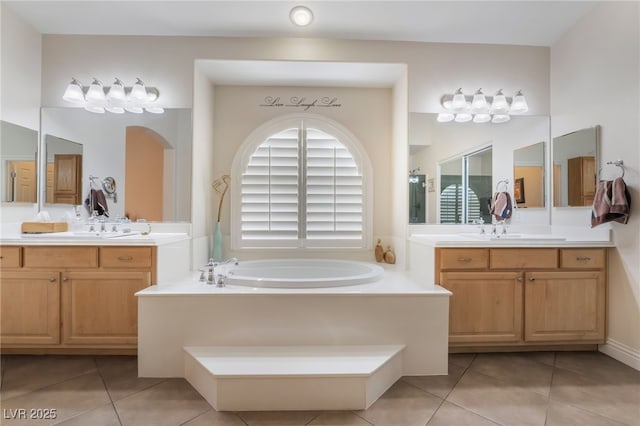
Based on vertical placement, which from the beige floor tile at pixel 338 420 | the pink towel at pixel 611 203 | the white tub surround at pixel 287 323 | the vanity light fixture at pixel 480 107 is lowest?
the beige floor tile at pixel 338 420

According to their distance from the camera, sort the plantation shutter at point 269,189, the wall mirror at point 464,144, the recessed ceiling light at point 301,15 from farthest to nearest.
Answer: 1. the plantation shutter at point 269,189
2. the wall mirror at point 464,144
3. the recessed ceiling light at point 301,15

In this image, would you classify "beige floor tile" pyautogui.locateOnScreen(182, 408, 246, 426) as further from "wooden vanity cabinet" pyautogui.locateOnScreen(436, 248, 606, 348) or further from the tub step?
"wooden vanity cabinet" pyautogui.locateOnScreen(436, 248, 606, 348)

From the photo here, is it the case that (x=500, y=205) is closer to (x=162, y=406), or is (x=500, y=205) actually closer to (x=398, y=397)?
(x=398, y=397)

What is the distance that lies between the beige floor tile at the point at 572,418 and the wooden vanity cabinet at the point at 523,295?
59cm

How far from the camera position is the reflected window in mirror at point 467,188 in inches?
113

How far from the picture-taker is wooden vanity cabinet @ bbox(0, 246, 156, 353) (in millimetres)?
2135

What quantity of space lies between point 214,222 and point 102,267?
112 centimetres

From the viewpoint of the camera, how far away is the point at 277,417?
162 cm

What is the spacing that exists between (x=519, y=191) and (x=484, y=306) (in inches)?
50.6

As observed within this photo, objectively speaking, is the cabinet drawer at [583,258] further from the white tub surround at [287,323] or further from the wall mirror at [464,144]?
the white tub surround at [287,323]

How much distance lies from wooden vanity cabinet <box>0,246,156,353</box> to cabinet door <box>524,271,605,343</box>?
9.29 feet

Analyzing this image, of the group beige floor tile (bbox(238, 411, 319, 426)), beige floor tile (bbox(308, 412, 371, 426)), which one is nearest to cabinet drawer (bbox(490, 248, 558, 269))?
beige floor tile (bbox(308, 412, 371, 426))

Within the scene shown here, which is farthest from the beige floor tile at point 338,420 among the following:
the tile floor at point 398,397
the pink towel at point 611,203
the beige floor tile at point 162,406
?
the pink towel at point 611,203

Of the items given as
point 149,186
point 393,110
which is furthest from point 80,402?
point 393,110
